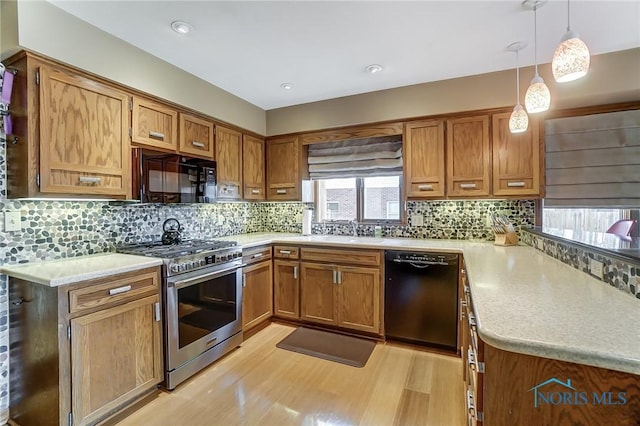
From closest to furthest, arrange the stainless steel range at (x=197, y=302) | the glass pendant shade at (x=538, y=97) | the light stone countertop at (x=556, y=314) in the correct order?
the light stone countertop at (x=556, y=314)
the glass pendant shade at (x=538, y=97)
the stainless steel range at (x=197, y=302)

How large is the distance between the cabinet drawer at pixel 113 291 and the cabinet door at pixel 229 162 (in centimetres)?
121

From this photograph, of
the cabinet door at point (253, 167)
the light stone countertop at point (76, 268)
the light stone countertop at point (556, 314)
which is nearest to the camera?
the light stone countertop at point (556, 314)

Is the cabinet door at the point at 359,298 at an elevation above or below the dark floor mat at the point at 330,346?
above

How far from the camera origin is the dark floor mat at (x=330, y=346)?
7.94ft

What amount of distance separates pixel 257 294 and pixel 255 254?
1.36 feet

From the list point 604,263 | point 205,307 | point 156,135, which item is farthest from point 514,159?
point 156,135

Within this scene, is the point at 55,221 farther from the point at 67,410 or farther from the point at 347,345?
the point at 347,345

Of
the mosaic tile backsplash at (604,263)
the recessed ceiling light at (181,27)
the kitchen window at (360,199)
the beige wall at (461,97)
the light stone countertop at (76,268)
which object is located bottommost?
the light stone countertop at (76,268)

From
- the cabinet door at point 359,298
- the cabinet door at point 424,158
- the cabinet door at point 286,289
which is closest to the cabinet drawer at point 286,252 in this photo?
the cabinet door at point 286,289

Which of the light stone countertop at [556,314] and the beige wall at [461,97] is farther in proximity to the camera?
the beige wall at [461,97]

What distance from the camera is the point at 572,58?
1234 millimetres

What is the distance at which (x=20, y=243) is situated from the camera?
179cm

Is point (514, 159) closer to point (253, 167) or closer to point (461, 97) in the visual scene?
point (461, 97)

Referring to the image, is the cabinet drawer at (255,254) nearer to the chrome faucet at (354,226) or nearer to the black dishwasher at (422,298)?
the chrome faucet at (354,226)
